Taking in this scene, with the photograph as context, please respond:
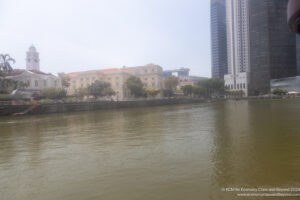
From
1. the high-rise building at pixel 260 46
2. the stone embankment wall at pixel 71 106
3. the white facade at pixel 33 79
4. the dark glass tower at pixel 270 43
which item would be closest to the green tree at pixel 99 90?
the stone embankment wall at pixel 71 106

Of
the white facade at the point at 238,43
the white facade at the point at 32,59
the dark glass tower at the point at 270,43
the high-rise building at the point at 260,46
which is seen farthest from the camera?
the white facade at the point at 238,43

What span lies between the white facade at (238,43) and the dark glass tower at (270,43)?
13.9 metres

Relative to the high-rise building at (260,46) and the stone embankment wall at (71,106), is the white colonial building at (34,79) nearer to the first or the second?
the stone embankment wall at (71,106)

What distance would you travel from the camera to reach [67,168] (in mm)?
7727

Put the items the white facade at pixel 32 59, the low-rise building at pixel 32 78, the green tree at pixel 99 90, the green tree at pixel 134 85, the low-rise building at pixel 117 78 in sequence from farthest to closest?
the white facade at pixel 32 59 → the low-rise building at pixel 117 78 → the green tree at pixel 134 85 → the green tree at pixel 99 90 → the low-rise building at pixel 32 78

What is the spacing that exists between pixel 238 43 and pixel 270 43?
26882 millimetres

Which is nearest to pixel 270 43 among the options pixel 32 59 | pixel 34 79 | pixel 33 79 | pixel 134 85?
pixel 134 85

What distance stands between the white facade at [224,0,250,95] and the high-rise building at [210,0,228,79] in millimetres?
24993

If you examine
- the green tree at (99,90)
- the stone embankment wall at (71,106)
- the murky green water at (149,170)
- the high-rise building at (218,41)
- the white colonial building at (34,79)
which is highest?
the high-rise building at (218,41)

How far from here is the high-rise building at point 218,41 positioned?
606 ft

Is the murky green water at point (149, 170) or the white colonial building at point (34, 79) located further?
the white colonial building at point (34, 79)

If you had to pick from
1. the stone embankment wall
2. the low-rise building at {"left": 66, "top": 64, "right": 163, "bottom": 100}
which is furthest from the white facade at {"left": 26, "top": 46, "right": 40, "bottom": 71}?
the stone embankment wall

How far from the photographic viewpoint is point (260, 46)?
135250mm

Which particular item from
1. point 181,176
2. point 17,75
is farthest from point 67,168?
point 17,75
